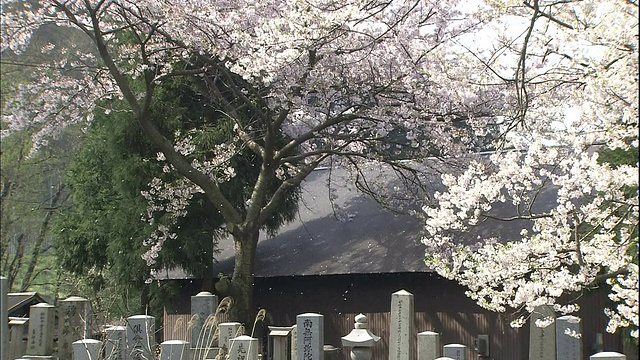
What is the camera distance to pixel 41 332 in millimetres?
11320

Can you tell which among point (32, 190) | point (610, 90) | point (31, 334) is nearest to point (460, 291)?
point (31, 334)

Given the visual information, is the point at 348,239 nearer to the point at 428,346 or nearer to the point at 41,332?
the point at 41,332

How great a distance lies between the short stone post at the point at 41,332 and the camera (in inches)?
444

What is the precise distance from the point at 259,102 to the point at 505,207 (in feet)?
17.3

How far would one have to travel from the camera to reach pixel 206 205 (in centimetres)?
1600

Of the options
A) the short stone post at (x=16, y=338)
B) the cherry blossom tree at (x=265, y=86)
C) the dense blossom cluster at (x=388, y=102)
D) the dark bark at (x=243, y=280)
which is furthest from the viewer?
the dark bark at (x=243, y=280)

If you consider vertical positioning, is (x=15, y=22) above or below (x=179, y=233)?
above

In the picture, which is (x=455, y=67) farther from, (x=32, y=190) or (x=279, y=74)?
(x=32, y=190)

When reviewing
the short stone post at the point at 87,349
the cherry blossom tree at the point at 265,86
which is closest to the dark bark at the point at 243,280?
the cherry blossom tree at the point at 265,86

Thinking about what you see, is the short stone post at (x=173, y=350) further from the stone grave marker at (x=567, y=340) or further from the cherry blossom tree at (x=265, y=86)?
the cherry blossom tree at (x=265, y=86)

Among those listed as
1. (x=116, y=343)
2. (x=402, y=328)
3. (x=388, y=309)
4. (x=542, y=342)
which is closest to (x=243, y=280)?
(x=388, y=309)

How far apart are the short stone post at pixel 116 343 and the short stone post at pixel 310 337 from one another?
2153 mm

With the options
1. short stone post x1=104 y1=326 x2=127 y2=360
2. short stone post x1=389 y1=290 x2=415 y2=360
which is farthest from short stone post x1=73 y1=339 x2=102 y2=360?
short stone post x1=389 y1=290 x2=415 y2=360

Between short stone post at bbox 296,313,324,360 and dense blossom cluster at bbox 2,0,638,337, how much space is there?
1565mm
